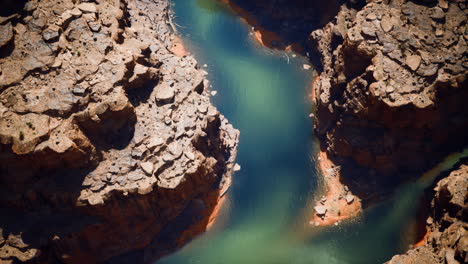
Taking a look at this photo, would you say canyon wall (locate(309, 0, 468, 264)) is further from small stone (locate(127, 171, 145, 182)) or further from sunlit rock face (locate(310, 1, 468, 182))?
small stone (locate(127, 171, 145, 182))

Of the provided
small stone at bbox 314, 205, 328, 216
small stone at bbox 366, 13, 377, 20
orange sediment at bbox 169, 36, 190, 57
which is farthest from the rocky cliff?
small stone at bbox 366, 13, 377, 20

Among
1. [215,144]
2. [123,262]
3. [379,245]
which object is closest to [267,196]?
[215,144]

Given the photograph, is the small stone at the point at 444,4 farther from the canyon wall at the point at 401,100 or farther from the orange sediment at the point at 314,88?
the orange sediment at the point at 314,88

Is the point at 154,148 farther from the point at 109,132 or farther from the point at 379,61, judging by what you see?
the point at 379,61

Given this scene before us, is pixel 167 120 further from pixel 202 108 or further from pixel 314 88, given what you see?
pixel 314 88

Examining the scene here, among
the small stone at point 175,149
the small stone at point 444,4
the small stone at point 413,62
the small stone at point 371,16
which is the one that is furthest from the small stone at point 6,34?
the small stone at point 444,4

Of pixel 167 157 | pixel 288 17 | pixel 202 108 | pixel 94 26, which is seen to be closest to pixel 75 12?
pixel 94 26
